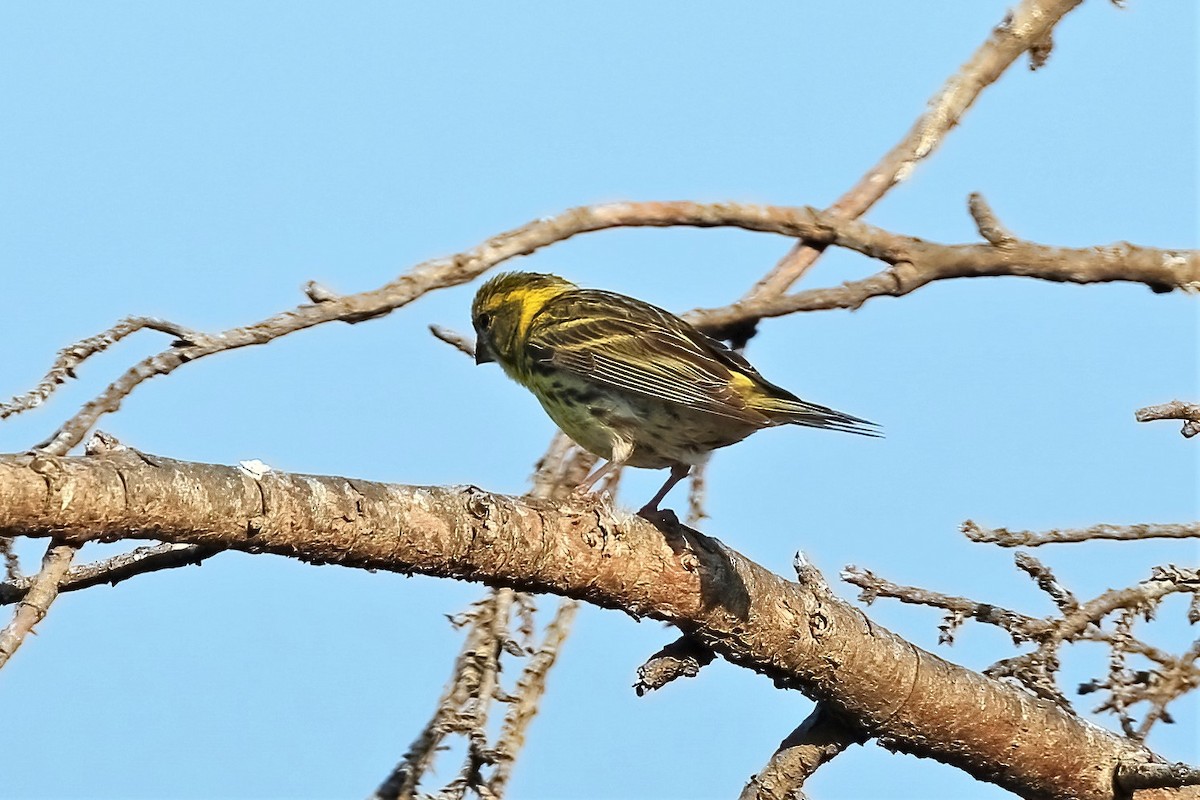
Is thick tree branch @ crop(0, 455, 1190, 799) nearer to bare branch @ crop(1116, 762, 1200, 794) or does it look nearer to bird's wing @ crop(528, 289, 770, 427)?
bare branch @ crop(1116, 762, 1200, 794)

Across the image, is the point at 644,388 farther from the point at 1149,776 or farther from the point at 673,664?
the point at 1149,776

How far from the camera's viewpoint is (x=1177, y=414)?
388 cm

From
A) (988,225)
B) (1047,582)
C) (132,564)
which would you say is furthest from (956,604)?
(132,564)

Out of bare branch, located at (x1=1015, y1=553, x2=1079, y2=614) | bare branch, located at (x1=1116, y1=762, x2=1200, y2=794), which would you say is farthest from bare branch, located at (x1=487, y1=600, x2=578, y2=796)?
bare branch, located at (x1=1116, y1=762, x2=1200, y2=794)

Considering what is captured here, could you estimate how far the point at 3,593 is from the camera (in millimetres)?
3234

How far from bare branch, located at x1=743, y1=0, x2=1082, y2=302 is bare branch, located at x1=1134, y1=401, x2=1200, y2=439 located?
4.86ft

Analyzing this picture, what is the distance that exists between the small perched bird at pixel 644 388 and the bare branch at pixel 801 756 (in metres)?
0.76

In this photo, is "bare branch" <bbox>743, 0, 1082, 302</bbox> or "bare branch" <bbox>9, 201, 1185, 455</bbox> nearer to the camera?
"bare branch" <bbox>9, 201, 1185, 455</bbox>

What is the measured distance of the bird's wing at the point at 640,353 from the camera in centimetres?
497

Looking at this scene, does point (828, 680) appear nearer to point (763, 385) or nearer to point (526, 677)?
point (526, 677)

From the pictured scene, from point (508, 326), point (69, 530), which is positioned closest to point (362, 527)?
point (69, 530)

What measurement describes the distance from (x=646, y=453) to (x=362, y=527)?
1.86 meters

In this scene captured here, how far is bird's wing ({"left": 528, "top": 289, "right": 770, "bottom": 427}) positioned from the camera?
497cm

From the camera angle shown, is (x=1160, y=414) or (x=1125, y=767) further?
(x=1125, y=767)
